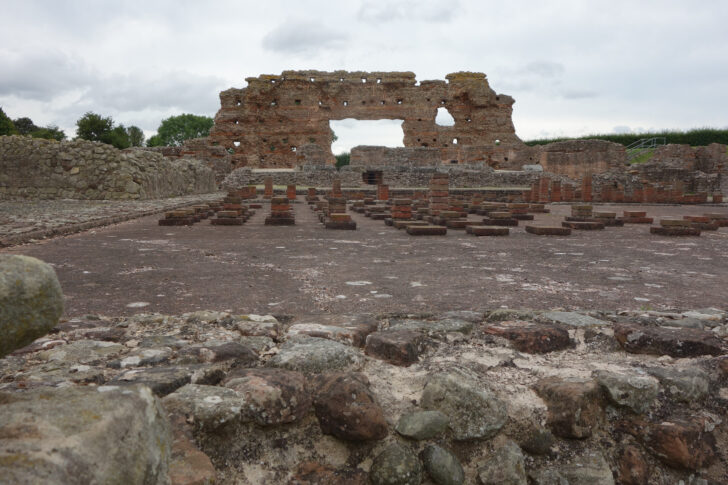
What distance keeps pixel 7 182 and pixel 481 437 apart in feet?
51.8

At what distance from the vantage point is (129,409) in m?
1.11

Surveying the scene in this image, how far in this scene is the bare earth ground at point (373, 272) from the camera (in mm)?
2811

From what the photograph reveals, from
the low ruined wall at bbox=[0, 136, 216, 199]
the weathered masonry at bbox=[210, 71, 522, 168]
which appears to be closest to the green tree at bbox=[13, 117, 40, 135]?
the weathered masonry at bbox=[210, 71, 522, 168]

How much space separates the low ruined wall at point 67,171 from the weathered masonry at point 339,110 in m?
21.0

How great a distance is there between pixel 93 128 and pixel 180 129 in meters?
20.0

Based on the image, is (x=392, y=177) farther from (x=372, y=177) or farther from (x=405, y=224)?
(x=405, y=224)

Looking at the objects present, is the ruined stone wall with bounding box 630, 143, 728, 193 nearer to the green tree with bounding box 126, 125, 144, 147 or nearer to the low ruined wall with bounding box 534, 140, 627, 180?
the low ruined wall with bounding box 534, 140, 627, 180

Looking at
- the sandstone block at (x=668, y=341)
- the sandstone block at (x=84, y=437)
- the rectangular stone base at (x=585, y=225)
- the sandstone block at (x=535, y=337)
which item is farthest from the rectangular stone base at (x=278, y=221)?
the sandstone block at (x=84, y=437)

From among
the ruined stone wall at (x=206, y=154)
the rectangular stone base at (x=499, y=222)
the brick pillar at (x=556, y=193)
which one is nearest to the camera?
the rectangular stone base at (x=499, y=222)

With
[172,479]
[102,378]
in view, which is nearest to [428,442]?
[172,479]

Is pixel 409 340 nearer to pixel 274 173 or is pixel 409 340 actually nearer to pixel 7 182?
pixel 7 182

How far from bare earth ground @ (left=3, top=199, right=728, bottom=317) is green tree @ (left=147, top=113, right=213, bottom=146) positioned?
59.0m

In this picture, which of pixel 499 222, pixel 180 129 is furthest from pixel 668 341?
pixel 180 129

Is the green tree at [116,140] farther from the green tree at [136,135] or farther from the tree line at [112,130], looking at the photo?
the green tree at [136,135]
